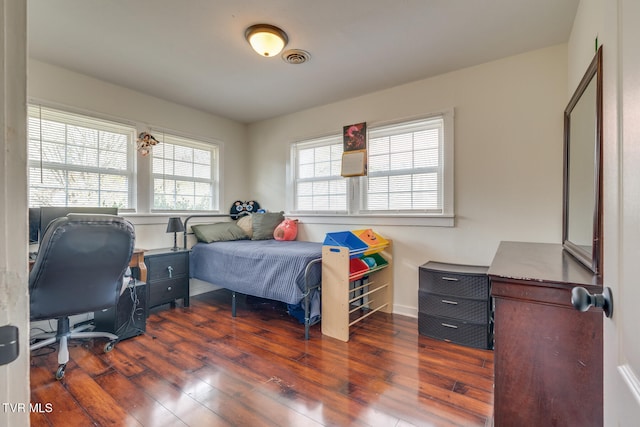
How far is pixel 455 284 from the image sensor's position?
2480 millimetres

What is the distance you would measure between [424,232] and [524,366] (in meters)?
1.98

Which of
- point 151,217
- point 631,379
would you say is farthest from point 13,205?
point 151,217

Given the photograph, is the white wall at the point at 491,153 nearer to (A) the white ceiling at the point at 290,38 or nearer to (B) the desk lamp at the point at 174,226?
(A) the white ceiling at the point at 290,38

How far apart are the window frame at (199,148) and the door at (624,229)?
3.85 meters

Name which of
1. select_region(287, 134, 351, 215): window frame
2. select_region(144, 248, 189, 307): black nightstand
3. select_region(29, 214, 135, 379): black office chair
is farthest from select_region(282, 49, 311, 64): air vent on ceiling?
select_region(144, 248, 189, 307): black nightstand

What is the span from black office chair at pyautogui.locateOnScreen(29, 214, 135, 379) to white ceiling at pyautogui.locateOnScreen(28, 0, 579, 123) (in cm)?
142

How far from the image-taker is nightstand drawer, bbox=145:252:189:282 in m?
3.11

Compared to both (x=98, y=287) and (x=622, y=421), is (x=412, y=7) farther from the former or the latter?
(x=98, y=287)

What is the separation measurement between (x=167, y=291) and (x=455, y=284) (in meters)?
2.90

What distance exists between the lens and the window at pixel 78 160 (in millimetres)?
2705

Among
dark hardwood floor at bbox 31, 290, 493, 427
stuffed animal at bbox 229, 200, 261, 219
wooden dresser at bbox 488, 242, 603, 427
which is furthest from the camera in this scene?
stuffed animal at bbox 229, 200, 261, 219

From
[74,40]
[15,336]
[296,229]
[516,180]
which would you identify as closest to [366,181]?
[296,229]

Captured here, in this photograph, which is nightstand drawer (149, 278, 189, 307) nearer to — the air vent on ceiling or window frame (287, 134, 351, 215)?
window frame (287, 134, 351, 215)

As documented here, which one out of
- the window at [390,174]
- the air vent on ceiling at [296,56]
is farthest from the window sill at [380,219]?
the air vent on ceiling at [296,56]
